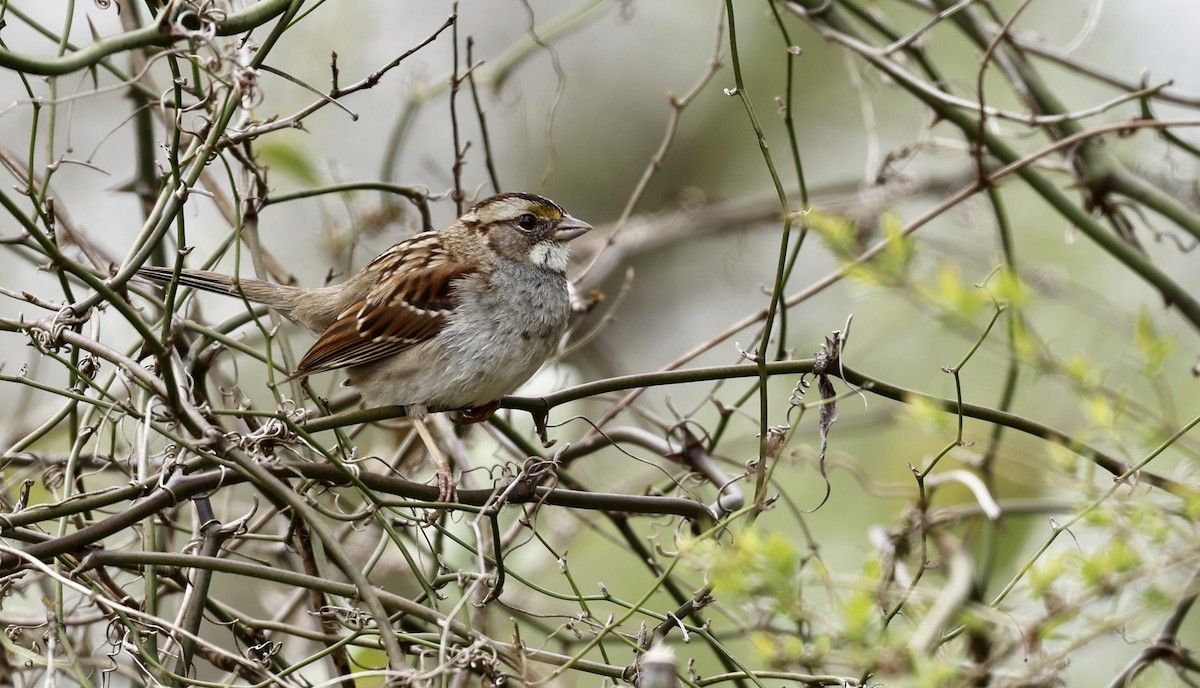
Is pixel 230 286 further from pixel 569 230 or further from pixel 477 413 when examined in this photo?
pixel 569 230

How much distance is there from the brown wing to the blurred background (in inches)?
6.8

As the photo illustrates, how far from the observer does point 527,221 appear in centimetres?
322

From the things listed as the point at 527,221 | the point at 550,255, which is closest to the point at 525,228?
the point at 527,221

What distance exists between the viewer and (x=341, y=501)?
249cm

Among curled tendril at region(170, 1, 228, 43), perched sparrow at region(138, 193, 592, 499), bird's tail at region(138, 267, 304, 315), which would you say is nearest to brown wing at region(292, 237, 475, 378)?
perched sparrow at region(138, 193, 592, 499)

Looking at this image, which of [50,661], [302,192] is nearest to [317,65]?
[302,192]

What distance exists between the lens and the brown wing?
9.39ft

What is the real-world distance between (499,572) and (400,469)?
4.03 ft

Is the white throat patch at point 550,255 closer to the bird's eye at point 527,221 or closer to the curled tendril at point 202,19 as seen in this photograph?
the bird's eye at point 527,221

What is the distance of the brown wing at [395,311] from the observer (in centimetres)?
286

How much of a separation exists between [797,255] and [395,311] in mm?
1233

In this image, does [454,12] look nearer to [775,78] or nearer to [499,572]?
[499,572]

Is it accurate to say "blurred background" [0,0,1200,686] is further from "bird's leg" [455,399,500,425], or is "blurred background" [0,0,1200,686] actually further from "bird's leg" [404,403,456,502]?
"bird's leg" [404,403,456,502]

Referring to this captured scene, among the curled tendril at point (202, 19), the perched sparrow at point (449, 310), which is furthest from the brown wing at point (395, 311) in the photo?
the curled tendril at point (202, 19)
